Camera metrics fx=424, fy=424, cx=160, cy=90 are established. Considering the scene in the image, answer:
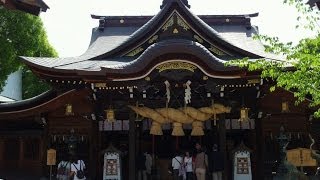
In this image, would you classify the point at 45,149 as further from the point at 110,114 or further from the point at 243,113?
the point at 243,113

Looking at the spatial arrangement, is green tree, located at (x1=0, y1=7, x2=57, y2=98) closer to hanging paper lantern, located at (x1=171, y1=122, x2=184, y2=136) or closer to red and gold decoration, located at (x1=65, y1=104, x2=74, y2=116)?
red and gold decoration, located at (x1=65, y1=104, x2=74, y2=116)

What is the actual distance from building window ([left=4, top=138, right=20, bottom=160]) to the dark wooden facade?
0.52m

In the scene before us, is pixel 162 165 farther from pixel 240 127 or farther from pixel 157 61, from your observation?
pixel 157 61

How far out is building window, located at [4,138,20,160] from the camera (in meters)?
18.6

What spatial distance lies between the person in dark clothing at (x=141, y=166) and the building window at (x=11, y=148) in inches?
258

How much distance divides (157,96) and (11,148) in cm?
776

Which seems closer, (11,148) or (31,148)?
(31,148)

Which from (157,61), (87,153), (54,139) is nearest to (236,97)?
(157,61)

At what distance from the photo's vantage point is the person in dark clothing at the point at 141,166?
14.8m

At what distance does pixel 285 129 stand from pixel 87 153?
24.8ft

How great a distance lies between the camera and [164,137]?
56.5ft

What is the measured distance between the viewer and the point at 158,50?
1370 centimetres

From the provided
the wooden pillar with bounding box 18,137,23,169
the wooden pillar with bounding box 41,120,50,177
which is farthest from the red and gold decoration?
the wooden pillar with bounding box 18,137,23,169

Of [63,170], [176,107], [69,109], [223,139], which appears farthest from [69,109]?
[223,139]
